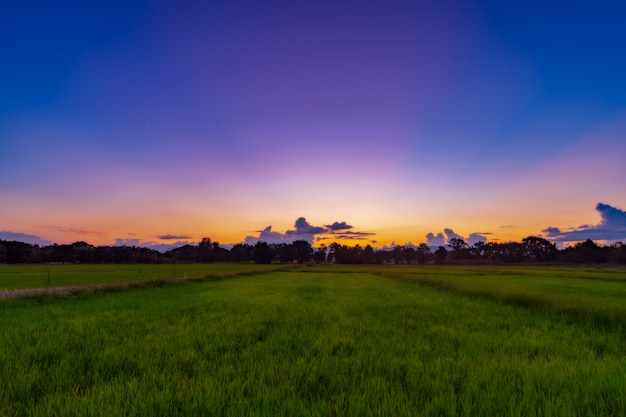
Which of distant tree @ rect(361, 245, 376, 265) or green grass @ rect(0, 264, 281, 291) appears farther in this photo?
distant tree @ rect(361, 245, 376, 265)

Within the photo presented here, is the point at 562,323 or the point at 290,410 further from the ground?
the point at 290,410

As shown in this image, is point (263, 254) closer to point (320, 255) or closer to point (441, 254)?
point (320, 255)

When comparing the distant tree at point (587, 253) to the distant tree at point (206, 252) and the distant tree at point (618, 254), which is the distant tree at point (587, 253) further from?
the distant tree at point (206, 252)

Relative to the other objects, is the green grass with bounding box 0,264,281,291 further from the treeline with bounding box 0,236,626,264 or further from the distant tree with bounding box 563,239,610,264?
the distant tree with bounding box 563,239,610,264

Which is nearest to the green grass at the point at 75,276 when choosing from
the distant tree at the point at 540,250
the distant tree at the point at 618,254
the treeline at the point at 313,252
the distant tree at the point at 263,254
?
the treeline at the point at 313,252

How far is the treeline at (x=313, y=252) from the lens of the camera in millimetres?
101938

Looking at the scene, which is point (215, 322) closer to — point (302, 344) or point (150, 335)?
point (150, 335)

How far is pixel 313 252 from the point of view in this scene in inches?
6368

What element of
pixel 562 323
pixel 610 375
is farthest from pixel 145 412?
pixel 562 323

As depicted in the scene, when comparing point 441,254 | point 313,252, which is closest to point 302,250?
point 313,252

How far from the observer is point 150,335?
22.3ft

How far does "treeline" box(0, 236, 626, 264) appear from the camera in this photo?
4013 inches

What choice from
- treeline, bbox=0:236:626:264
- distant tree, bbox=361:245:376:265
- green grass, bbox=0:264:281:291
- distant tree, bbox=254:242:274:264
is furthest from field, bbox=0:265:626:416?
distant tree, bbox=361:245:376:265

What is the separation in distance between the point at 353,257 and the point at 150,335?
15506 cm
